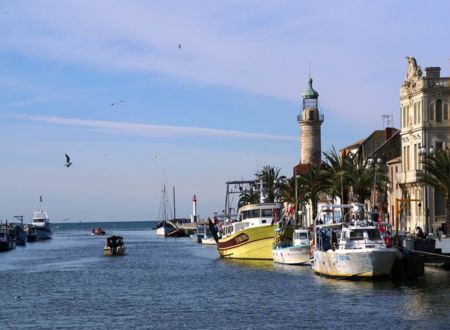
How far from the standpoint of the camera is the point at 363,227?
2584 inches

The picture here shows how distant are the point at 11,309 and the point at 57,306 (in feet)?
8.75

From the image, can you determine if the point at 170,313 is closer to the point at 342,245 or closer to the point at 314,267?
the point at 342,245

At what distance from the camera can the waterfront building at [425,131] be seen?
101562 millimetres

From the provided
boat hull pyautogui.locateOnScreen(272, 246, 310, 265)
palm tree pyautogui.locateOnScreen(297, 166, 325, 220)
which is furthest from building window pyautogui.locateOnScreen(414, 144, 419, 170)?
boat hull pyautogui.locateOnScreen(272, 246, 310, 265)

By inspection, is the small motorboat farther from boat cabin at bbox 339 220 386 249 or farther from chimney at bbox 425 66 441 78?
boat cabin at bbox 339 220 386 249

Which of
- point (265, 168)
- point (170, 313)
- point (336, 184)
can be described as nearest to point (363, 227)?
point (170, 313)

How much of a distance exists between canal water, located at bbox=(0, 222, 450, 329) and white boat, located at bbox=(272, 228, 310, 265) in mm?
1165

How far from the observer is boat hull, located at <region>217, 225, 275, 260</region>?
97.8 meters

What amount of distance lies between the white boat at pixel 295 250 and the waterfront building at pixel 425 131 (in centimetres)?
1735

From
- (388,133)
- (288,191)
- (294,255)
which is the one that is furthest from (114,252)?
(294,255)

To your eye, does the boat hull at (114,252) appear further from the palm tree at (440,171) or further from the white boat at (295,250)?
the palm tree at (440,171)

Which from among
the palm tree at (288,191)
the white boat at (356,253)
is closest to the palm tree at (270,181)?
the palm tree at (288,191)

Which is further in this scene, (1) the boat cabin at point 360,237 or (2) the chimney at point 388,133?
(2) the chimney at point 388,133

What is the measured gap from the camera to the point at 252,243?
9944cm
